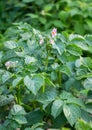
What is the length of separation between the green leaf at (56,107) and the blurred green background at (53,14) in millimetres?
1896

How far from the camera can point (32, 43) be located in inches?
103

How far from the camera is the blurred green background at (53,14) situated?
411 centimetres

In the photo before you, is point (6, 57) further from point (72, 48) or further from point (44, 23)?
point (44, 23)

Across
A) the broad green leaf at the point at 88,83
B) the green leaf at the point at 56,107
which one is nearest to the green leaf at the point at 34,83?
the green leaf at the point at 56,107

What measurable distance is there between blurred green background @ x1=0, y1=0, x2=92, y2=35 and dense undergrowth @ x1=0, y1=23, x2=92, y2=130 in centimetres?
143

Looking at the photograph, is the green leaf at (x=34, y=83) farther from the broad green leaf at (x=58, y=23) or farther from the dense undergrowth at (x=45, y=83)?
the broad green leaf at (x=58, y=23)

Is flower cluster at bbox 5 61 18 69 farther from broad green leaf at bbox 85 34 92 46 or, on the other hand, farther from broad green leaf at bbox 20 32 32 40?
broad green leaf at bbox 85 34 92 46

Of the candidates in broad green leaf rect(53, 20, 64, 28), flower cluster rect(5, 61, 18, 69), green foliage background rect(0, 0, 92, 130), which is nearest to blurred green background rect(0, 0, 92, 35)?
broad green leaf rect(53, 20, 64, 28)

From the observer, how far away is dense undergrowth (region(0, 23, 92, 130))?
2.24m

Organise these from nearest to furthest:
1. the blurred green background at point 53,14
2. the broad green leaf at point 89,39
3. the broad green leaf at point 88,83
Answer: the broad green leaf at point 88,83
the broad green leaf at point 89,39
the blurred green background at point 53,14

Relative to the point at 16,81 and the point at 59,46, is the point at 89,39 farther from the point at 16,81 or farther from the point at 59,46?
the point at 16,81

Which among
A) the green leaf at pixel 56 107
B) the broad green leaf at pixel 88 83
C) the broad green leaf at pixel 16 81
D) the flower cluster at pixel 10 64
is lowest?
the green leaf at pixel 56 107

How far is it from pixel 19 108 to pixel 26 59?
0.30m

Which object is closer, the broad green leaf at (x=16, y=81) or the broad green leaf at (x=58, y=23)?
the broad green leaf at (x=16, y=81)
